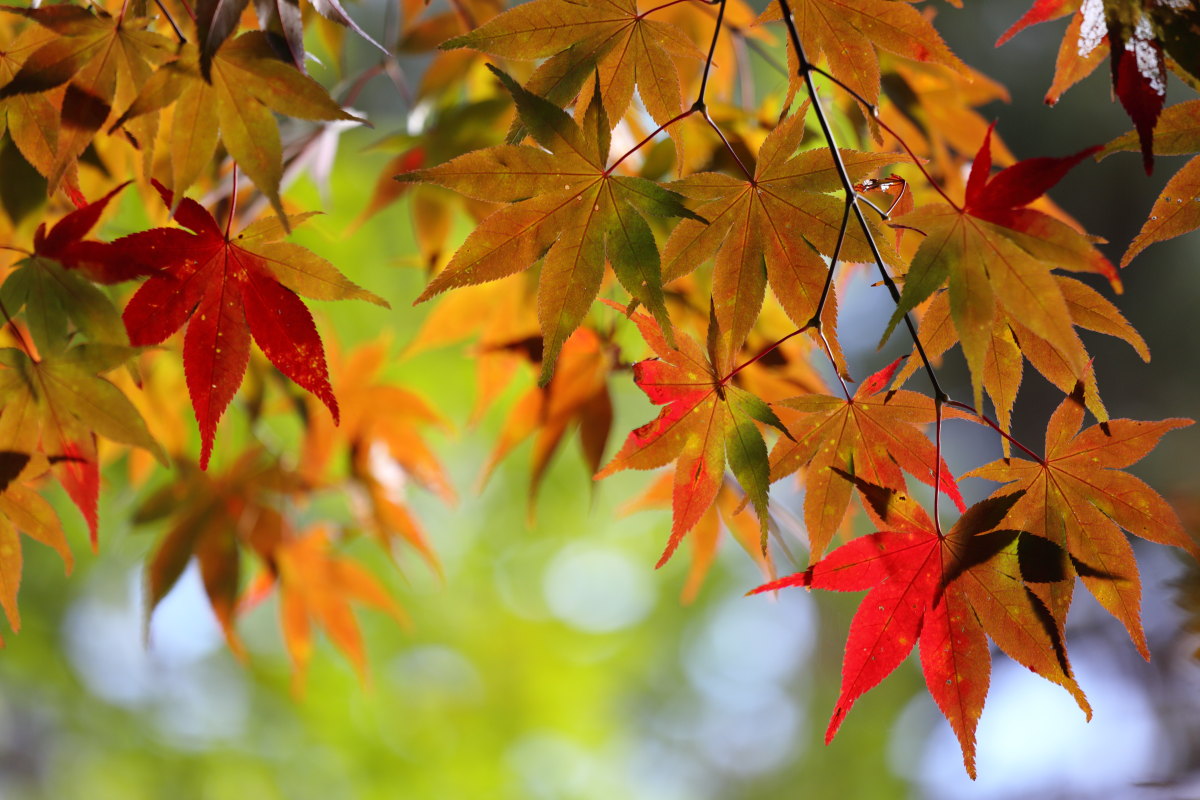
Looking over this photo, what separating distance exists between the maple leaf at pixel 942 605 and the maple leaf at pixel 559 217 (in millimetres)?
175

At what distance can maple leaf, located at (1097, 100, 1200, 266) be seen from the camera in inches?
17.7

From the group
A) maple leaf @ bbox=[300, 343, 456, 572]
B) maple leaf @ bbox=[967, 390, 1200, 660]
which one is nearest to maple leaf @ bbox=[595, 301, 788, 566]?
maple leaf @ bbox=[967, 390, 1200, 660]

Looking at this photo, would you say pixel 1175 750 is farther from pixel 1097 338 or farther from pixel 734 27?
pixel 1097 338

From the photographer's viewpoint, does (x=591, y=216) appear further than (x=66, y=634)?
No

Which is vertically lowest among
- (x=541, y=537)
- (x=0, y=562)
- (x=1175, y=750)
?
(x=1175, y=750)

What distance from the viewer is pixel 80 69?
0.49 m

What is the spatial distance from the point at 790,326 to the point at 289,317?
1.86 ft

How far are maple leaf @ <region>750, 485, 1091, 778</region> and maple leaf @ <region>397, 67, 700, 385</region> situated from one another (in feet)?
0.57

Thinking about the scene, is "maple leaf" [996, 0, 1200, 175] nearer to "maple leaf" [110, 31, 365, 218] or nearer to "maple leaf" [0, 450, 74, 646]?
"maple leaf" [110, 31, 365, 218]

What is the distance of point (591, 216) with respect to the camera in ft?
1.62

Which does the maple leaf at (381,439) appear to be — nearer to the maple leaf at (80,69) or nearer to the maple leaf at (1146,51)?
the maple leaf at (80,69)

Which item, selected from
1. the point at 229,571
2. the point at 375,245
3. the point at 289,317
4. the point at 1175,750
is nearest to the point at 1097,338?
the point at 375,245

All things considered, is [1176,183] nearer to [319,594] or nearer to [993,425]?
[993,425]

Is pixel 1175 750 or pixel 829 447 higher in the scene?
pixel 829 447
